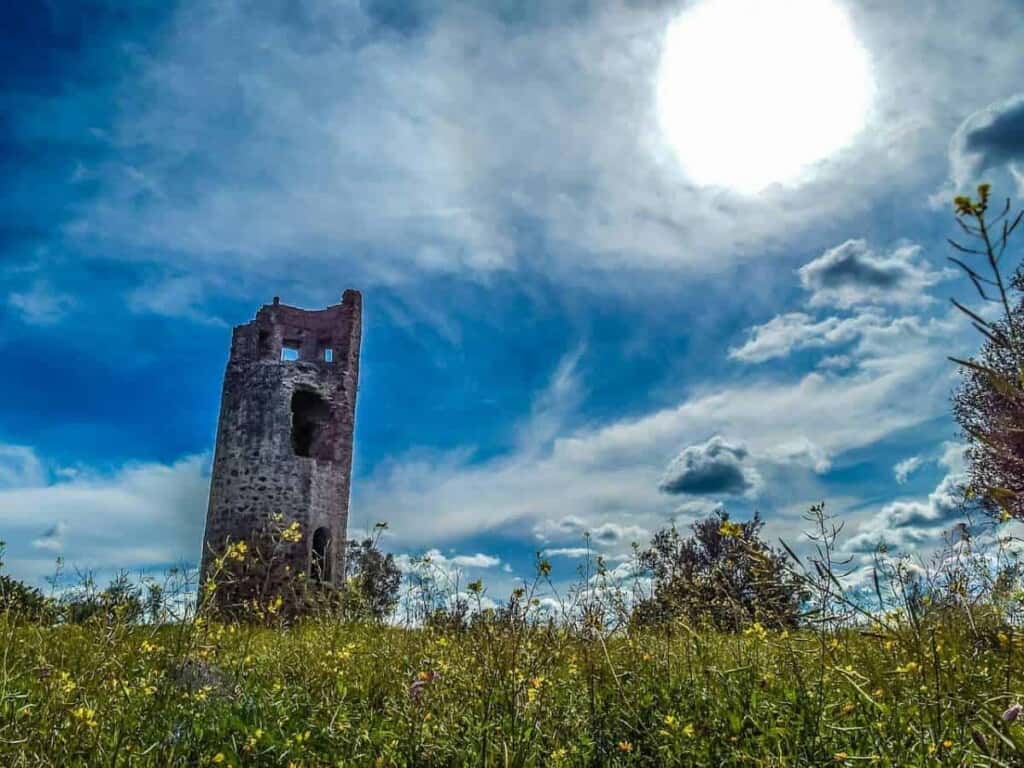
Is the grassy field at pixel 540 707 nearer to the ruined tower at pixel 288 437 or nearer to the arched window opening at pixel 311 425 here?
the ruined tower at pixel 288 437

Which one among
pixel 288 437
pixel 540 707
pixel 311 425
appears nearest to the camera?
pixel 540 707

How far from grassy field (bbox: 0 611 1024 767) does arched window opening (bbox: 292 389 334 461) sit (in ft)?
44.4

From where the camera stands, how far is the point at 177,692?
13.7ft

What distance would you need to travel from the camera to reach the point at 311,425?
18844 millimetres

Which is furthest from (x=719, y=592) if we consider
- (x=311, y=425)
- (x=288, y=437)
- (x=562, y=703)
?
(x=311, y=425)

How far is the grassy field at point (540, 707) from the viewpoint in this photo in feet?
10.2

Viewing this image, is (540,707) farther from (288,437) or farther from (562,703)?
(288,437)

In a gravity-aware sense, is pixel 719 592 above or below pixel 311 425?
below

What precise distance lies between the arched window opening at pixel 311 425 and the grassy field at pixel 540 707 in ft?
44.4

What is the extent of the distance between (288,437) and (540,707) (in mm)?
14837

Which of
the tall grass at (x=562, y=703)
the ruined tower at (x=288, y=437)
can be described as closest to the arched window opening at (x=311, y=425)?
the ruined tower at (x=288, y=437)

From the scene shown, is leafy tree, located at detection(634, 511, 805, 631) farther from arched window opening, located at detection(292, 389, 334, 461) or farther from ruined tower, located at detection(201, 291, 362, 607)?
arched window opening, located at detection(292, 389, 334, 461)

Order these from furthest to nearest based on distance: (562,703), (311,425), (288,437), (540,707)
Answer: (311,425) < (288,437) < (562,703) < (540,707)

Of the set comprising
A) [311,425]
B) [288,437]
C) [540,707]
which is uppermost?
[311,425]
